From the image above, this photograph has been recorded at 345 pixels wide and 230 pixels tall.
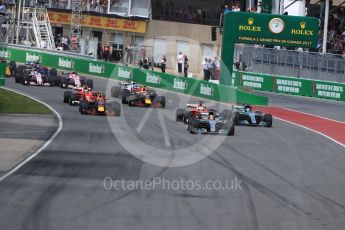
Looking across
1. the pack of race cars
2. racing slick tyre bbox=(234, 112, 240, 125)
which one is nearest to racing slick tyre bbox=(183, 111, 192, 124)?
the pack of race cars

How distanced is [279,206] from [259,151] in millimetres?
7680

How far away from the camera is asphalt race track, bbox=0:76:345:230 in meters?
12.5

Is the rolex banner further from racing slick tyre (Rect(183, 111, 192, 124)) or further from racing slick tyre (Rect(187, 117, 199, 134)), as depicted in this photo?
racing slick tyre (Rect(187, 117, 199, 134))

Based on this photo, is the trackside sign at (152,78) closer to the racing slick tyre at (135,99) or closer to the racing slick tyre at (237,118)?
the racing slick tyre at (135,99)

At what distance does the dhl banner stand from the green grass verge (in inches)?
1108

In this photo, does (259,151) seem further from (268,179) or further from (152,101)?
(152,101)

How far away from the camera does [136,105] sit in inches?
1293

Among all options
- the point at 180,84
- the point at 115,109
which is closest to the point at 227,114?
the point at 115,109

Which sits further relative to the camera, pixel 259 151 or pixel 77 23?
pixel 77 23

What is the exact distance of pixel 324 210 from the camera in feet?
45.8

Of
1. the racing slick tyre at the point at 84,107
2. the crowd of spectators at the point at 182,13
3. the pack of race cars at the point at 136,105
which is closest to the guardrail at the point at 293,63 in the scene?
the pack of race cars at the point at 136,105

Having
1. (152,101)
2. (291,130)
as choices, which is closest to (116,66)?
(152,101)

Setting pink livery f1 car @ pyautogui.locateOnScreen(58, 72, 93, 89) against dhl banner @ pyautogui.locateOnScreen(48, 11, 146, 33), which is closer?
pink livery f1 car @ pyautogui.locateOnScreen(58, 72, 93, 89)

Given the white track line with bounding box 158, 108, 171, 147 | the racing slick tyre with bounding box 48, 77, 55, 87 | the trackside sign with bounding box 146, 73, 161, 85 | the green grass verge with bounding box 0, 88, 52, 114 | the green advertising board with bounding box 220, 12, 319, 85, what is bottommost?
the white track line with bounding box 158, 108, 171, 147
